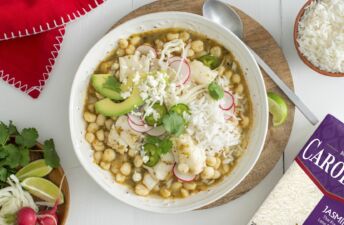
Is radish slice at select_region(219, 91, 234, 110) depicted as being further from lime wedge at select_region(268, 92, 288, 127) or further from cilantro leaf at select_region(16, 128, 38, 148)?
cilantro leaf at select_region(16, 128, 38, 148)

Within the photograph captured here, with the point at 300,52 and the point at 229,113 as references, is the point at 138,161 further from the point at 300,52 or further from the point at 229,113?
the point at 300,52

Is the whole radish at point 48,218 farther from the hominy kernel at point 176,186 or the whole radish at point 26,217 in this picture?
the hominy kernel at point 176,186

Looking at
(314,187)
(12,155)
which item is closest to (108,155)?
(12,155)

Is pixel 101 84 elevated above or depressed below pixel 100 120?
above

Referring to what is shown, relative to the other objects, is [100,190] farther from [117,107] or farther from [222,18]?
[222,18]

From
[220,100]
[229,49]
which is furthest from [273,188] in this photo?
[229,49]

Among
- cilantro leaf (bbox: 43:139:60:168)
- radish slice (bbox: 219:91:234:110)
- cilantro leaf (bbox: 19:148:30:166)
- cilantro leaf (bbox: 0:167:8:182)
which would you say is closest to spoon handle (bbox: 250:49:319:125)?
radish slice (bbox: 219:91:234:110)

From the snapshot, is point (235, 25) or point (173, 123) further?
point (235, 25)

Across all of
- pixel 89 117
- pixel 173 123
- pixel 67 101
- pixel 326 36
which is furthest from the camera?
pixel 67 101
